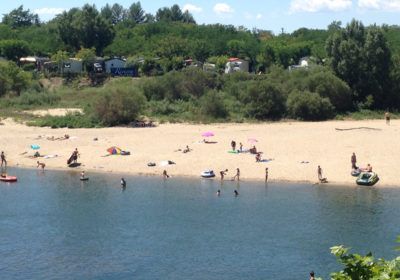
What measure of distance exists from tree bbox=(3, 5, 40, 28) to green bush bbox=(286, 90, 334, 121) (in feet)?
359

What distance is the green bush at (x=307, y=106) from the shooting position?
78125 millimetres

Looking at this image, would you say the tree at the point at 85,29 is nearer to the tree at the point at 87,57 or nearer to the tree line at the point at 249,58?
the tree line at the point at 249,58

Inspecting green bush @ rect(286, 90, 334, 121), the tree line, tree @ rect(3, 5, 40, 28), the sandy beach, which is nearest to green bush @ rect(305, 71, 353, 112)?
the tree line

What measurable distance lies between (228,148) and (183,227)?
69.2ft

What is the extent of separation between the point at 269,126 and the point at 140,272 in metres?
42.9

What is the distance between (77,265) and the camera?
1336 inches

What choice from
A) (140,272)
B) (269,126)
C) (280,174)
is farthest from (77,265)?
(269,126)

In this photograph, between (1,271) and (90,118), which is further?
(90,118)

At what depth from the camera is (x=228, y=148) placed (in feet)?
200

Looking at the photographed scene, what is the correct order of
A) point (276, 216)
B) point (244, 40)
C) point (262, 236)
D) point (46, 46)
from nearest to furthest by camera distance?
→ point (262, 236)
point (276, 216)
point (46, 46)
point (244, 40)

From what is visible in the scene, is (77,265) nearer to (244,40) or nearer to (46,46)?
(46,46)

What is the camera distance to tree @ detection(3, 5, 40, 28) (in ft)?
567

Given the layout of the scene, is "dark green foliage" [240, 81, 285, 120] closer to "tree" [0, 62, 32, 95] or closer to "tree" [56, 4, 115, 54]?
"tree" [0, 62, 32, 95]

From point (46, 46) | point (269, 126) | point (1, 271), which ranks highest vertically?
point (46, 46)
